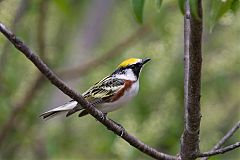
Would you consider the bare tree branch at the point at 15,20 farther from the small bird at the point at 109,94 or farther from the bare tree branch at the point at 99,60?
the small bird at the point at 109,94

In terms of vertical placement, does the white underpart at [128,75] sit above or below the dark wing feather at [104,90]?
below

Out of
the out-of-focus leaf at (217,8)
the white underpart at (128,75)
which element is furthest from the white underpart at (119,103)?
the out-of-focus leaf at (217,8)

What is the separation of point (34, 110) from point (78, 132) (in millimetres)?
686

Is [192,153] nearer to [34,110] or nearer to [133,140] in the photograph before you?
[133,140]

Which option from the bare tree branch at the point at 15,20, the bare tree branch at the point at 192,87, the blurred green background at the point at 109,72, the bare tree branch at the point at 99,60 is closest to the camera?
the bare tree branch at the point at 192,87

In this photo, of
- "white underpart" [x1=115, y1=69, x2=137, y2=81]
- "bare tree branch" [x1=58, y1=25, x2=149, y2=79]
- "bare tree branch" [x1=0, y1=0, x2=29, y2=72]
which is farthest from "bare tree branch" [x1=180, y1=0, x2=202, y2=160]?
"bare tree branch" [x1=58, y1=25, x2=149, y2=79]

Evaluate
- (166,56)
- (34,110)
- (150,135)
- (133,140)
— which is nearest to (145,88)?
(166,56)

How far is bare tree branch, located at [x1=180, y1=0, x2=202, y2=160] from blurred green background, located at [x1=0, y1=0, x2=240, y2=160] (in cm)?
149

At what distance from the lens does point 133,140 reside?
2768 mm

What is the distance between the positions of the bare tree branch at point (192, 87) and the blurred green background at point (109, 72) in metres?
1.49

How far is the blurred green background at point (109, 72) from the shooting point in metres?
4.53

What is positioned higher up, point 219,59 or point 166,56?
point 166,56

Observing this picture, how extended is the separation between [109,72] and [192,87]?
2580 mm

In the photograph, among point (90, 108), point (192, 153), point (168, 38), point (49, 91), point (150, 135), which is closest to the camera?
point (90, 108)
